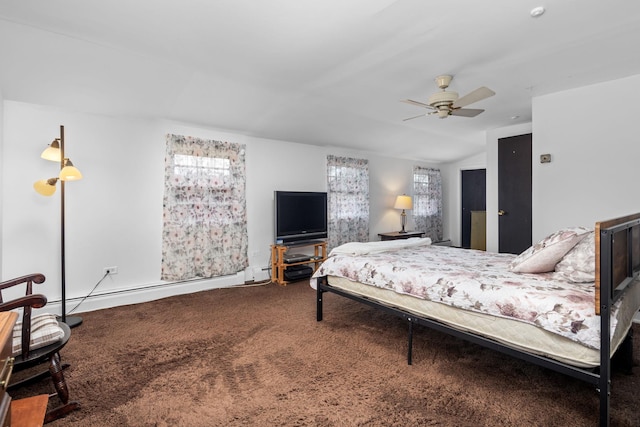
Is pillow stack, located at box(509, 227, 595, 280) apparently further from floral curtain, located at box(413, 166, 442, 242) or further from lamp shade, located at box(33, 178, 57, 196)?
floral curtain, located at box(413, 166, 442, 242)

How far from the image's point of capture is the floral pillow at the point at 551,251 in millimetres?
2109

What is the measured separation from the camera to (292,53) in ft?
9.23

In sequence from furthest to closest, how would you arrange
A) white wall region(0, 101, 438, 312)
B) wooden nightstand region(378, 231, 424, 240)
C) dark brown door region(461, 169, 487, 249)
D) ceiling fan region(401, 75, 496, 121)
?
dark brown door region(461, 169, 487, 249) < wooden nightstand region(378, 231, 424, 240) < white wall region(0, 101, 438, 312) < ceiling fan region(401, 75, 496, 121)

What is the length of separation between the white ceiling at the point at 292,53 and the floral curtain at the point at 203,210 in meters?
0.47

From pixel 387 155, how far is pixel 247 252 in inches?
146

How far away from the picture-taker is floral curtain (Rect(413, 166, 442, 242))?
24.2 ft

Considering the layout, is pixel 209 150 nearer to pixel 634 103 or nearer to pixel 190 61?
pixel 190 61

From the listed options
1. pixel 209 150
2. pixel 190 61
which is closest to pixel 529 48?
pixel 190 61

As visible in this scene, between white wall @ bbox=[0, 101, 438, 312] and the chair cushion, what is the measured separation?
6.09 feet

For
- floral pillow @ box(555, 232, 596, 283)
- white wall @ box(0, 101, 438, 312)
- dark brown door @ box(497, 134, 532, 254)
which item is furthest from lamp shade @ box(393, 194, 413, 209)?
floral pillow @ box(555, 232, 596, 283)

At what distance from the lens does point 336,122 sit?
4809mm

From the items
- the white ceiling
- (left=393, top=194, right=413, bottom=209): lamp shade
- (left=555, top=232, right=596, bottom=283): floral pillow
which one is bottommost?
(left=555, top=232, right=596, bottom=283): floral pillow

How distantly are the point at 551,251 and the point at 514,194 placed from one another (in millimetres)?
3067

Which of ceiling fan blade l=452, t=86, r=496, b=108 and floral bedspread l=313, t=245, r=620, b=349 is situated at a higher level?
ceiling fan blade l=452, t=86, r=496, b=108
